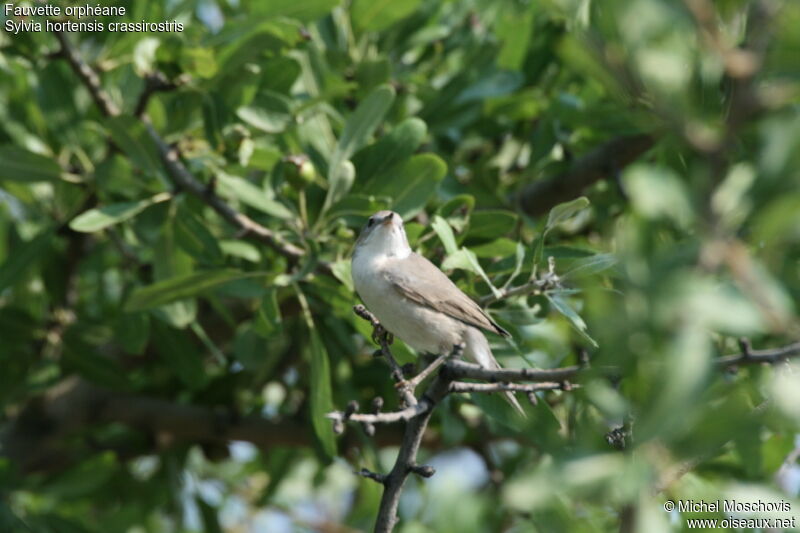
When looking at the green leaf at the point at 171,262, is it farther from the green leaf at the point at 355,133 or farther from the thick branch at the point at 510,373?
the thick branch at the point at 510,373

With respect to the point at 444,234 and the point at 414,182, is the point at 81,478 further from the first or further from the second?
the point at 444,234

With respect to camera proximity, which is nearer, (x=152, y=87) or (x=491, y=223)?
→ (x=491, y=223)

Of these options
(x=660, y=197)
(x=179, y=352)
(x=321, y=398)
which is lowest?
(x=179, y=352)

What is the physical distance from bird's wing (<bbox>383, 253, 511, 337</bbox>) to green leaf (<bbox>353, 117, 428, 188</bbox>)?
1.48 ft

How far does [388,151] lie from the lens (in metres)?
3.61

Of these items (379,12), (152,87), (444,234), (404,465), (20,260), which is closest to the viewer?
(404,465)

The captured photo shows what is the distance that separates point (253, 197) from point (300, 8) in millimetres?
898

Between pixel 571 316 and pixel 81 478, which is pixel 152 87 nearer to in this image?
pixel 81 478

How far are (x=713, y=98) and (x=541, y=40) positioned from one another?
3133 millimetres

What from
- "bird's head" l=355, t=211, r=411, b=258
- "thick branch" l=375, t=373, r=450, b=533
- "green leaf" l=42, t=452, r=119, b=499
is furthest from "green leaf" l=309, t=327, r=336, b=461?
"green leaf" l=42, t=452, r=119, b=499

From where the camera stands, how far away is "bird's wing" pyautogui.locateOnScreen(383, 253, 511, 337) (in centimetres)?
315

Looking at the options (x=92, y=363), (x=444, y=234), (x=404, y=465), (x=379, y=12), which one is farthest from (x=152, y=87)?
(x=404, y=465)

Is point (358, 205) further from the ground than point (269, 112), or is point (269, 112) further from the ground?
point (269, 112)

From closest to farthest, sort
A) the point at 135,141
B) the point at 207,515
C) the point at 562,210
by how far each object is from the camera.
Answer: the point at 562,210 → the point at 135,141 → the point at 207,515
